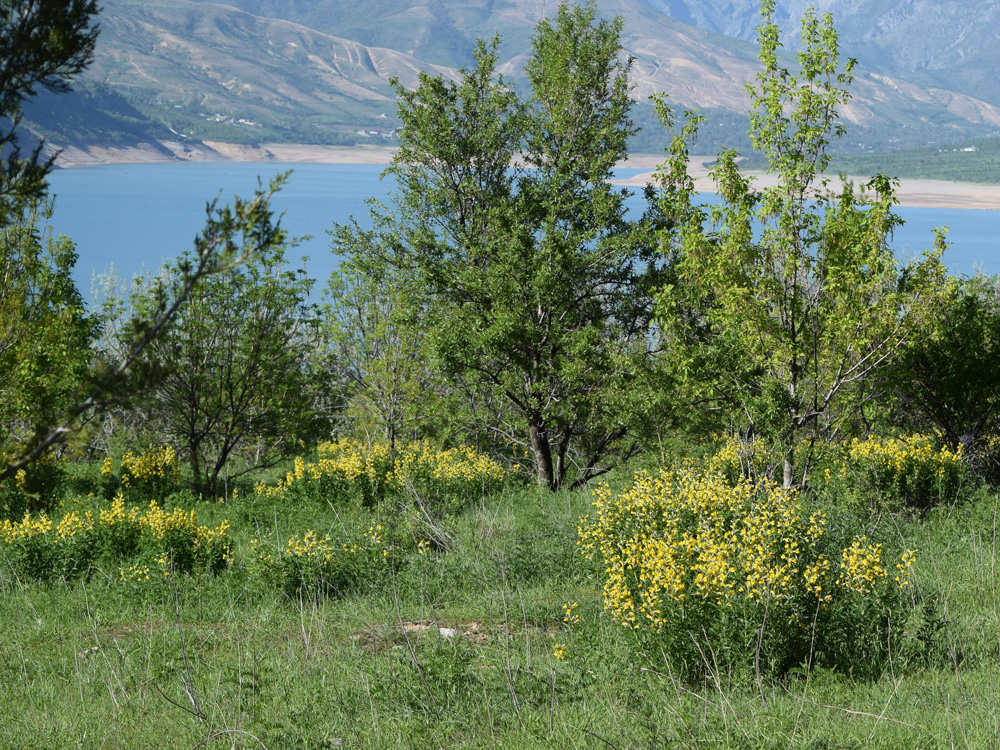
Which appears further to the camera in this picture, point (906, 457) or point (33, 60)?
point (906, 457)

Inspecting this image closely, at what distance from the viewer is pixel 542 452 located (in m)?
16.2

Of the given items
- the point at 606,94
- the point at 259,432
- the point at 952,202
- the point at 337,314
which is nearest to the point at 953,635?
the point at 606,94

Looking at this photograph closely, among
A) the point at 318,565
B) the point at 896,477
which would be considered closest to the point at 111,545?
the point at 318,565

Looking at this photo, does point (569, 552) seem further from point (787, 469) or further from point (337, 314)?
point (337, 314)

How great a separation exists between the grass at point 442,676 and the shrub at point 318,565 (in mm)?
157

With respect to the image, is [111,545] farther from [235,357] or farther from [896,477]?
[896,477]

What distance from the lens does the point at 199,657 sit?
6.67 m

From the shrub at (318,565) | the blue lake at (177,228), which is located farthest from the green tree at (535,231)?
the blue lake at (177,228)

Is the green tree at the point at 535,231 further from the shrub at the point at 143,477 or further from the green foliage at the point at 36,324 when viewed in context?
the green foliage at the point at 36,324

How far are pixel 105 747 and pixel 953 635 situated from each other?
6.10m

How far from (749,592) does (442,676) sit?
2186mm

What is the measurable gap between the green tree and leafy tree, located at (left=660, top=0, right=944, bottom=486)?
3998mm

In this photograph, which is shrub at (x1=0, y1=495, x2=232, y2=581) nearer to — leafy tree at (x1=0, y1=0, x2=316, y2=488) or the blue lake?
leafy tree at (x1=0, y1=0, x2=316, y2=488)

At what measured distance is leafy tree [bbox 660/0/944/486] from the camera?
9.38 metres
